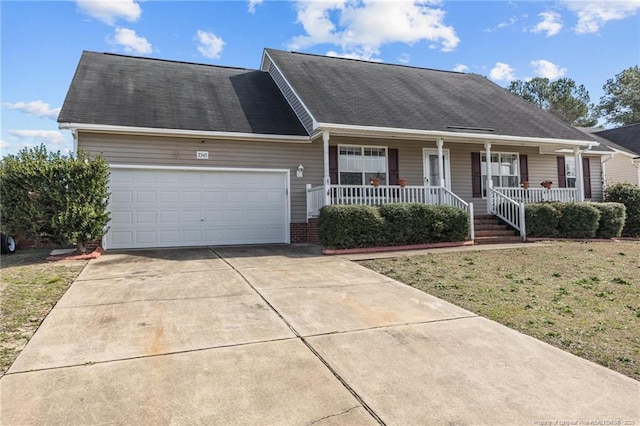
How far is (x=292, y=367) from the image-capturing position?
10.6 ft

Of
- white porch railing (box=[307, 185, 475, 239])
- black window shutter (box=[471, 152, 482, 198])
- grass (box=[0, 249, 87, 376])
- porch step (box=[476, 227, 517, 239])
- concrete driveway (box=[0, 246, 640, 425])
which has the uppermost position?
black window shutter (box=[471, 152, 482, 198])

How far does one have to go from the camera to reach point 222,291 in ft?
18.7

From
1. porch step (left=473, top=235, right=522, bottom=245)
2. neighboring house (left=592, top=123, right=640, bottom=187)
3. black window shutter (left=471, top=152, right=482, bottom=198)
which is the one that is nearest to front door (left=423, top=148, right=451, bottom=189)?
black window shutter (left=471, top=152, right=482, bottom=198)

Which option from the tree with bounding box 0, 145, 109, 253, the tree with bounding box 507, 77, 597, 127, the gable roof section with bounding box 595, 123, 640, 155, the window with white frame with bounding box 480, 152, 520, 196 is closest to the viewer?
the tree with bounding box 0, 145, 109, 253

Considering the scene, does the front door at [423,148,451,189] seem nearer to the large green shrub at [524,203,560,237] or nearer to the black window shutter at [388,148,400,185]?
the black window shutter at [388,148,400,185]

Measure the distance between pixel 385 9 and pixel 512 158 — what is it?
7020 mm

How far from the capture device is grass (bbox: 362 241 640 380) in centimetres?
392

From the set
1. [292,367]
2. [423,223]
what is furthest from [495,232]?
[292,367]

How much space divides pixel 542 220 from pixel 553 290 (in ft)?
21.6

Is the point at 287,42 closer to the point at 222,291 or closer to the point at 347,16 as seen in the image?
the point at 347,16

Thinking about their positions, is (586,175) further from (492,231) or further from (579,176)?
(492,231)

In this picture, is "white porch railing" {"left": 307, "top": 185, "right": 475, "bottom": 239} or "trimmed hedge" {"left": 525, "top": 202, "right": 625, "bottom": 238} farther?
"trimmed hedge" {"left": 525, "top": 202, "right": 625, "bottom": 238}

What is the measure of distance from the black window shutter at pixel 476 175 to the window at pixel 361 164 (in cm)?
338

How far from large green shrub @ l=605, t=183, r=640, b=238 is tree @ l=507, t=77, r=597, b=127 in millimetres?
28276
